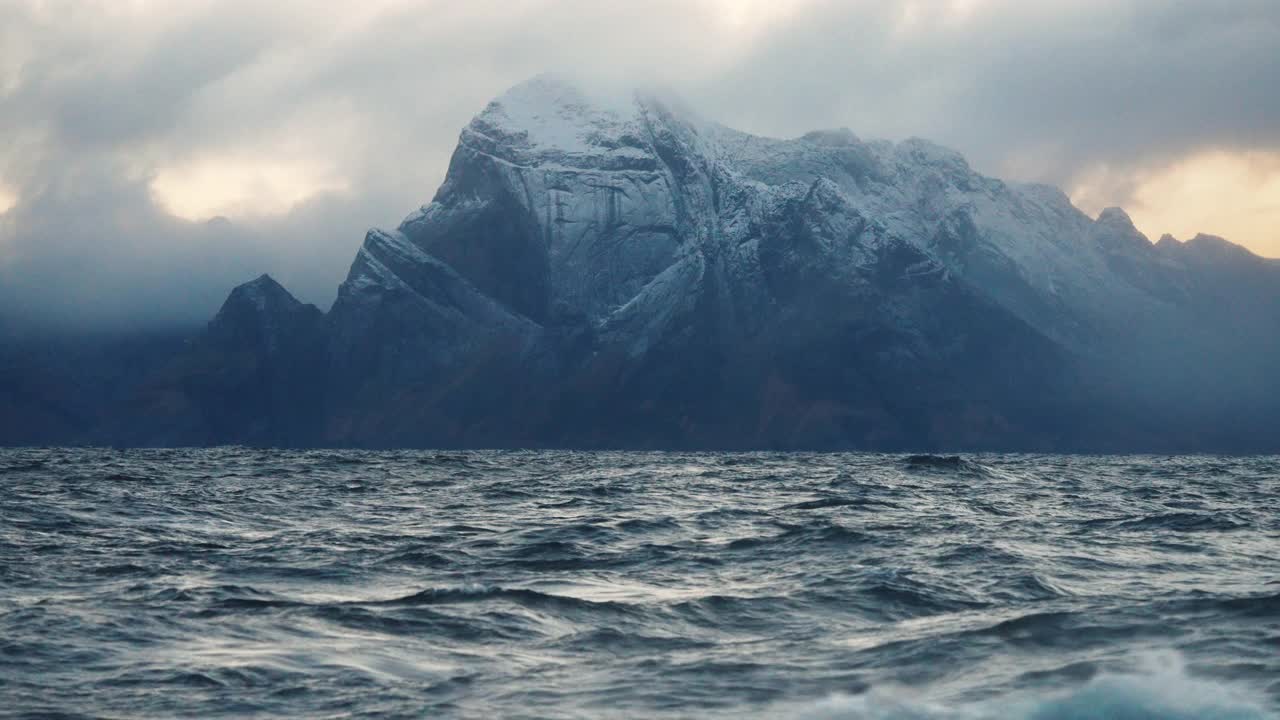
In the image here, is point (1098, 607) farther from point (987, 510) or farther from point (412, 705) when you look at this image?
point (987, 510)

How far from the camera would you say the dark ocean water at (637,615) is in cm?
2284

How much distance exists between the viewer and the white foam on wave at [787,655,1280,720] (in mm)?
22016

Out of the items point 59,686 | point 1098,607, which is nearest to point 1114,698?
point 1098,607

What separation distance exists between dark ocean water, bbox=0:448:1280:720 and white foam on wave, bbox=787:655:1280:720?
63 mm

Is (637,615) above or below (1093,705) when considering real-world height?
above

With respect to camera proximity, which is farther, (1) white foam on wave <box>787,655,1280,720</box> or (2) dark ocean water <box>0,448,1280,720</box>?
(2) dark ocean water <box>0,448,1280,720</box>

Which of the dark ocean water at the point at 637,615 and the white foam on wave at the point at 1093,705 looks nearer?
the white foam on wave at the point at 1093,705

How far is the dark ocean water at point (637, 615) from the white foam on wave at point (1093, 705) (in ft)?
0.21

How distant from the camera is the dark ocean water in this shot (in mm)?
22844

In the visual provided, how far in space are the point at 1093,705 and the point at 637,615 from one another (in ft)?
34.8

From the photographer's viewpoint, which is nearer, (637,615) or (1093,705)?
(1093,705)

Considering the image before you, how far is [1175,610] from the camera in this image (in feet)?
98.8

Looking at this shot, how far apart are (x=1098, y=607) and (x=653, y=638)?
1034 centimetres

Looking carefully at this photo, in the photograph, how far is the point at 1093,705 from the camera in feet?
73.7
